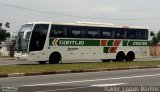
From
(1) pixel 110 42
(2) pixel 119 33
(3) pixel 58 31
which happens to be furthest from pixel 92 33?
(3) pixel 58 31

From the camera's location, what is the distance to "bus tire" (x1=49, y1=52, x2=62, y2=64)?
32.0 meters

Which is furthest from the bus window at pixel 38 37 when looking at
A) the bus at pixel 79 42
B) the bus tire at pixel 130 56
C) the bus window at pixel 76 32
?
the bus tire at pixel 130 56

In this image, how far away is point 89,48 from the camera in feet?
114

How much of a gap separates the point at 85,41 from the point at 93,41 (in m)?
0.94

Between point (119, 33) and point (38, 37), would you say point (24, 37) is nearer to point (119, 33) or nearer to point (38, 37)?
point (38, 37)

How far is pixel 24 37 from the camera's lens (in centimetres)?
3142

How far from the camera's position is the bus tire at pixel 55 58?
1259 inches

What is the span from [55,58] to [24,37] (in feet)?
9.64

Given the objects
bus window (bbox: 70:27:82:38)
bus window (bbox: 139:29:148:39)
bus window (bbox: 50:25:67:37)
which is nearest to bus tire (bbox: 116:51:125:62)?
bus window (bbox: 139:29:148:39)

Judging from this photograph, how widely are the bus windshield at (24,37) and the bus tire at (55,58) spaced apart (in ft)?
7.36

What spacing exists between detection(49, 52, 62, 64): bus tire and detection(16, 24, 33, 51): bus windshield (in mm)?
2244

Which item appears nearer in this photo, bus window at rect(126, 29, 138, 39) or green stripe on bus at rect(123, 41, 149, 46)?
green stripe on bus at rect(123, 41, 149, 46)

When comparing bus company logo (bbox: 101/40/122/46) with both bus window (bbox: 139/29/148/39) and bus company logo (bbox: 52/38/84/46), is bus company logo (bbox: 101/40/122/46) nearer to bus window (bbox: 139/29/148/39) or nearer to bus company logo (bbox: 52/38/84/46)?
bus company logo (bbox: 52/38/84/46)

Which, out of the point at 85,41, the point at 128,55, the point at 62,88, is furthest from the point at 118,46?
the point at 62,88
